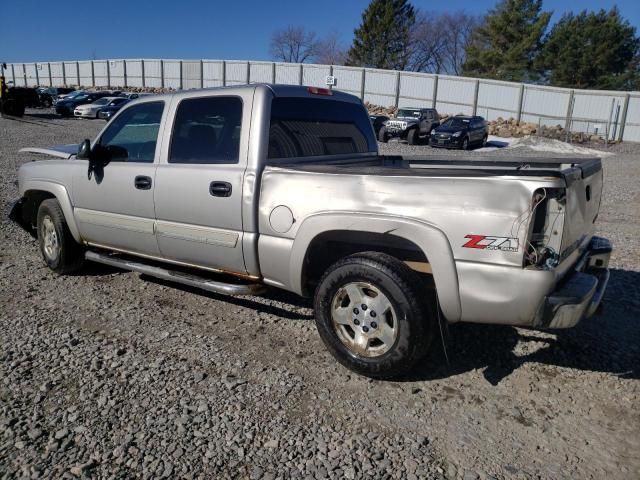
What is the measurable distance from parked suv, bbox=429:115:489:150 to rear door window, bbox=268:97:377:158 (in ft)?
67.0

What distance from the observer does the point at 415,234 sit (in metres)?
3.18

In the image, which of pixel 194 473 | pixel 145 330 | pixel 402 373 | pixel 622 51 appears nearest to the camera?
pixel 194 473

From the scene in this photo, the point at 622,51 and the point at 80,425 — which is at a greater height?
the point at 622,51

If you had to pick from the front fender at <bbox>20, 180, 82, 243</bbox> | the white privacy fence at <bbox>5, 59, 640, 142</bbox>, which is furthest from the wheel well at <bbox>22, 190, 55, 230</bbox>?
the white privacy fence at <bbox>5, 59, 640, 142</bbox>

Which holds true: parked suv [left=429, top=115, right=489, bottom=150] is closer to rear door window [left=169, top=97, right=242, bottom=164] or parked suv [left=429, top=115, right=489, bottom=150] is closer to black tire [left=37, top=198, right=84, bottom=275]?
black tire [left=37, top=198, right=84, bottom=275]

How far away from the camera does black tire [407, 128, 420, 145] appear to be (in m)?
26.3

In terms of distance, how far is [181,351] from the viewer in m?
3.89

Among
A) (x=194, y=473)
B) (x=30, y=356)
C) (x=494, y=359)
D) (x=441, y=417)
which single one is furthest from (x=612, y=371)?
(x=30, y=356)

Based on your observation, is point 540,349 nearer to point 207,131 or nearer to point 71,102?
point 207,131

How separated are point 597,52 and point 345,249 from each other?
53.8 metres

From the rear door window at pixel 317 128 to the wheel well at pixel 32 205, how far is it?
3048 mm

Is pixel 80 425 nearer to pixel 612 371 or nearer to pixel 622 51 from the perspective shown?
Result: pixel 612 371

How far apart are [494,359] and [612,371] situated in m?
0.79

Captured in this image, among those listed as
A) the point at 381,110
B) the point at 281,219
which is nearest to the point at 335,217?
the point at 281,219
